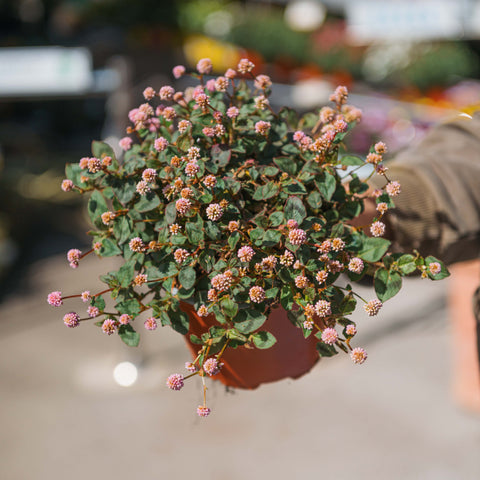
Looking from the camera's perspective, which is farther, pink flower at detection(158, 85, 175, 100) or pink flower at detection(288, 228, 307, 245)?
pink flower at detection(158, 85, 175, 100)

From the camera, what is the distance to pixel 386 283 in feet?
2.62

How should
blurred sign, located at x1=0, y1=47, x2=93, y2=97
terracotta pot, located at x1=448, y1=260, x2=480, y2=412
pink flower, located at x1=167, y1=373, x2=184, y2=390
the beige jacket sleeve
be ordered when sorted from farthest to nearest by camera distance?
blurred sign, located at x1=0, y1=47, x2=93, y2=97 < terracotta pot, located at x1=448, y1=260, x2=480, y2=412 < the beige jacket sleeve < pink flower, located at x1=167, y1=373, x2=184, y2=390

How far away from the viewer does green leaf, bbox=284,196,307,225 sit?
77cm

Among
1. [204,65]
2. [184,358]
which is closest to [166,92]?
[204,65]

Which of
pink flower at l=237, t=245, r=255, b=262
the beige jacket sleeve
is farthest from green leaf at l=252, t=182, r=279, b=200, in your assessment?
the beige jacket sleeve

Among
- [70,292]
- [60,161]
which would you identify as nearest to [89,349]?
[70,292]

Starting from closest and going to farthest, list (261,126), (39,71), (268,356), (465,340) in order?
(261,126), (268,356), (465,340), (39,71)

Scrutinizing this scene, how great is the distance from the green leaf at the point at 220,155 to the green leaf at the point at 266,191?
69mm

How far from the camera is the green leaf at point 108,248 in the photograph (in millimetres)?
862

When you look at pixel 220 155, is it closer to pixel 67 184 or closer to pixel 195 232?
pixel 195 232

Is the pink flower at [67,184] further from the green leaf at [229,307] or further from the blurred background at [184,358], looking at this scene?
the blurred background at [184,358]

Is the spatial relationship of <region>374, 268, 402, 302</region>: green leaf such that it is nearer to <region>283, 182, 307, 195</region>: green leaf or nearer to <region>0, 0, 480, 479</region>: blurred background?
<region>283, 182, 307, 195</region>: green leaf

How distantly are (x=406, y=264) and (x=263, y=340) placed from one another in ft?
0.80

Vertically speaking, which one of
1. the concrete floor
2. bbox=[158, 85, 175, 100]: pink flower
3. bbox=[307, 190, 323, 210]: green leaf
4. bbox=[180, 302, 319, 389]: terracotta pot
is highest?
bbox=[158, 85, 175, 100]: pink flower
